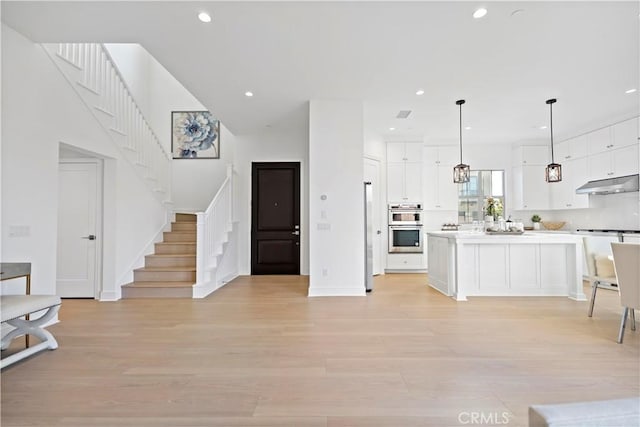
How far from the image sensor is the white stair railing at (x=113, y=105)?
12.7ft

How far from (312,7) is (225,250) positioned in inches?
171

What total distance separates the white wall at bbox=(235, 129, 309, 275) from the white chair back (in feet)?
16.1

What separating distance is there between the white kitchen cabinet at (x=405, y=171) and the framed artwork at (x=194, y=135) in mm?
4013

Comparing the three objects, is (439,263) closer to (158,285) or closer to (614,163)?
(614,163)

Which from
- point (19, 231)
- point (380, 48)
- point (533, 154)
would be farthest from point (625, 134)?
point (19, 231)

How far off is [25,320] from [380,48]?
13.8ft

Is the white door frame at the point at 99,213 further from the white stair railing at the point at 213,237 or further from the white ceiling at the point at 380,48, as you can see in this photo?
the white ceiling at the point at 380,48

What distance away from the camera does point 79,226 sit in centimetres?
452

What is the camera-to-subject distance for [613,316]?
11.8ft

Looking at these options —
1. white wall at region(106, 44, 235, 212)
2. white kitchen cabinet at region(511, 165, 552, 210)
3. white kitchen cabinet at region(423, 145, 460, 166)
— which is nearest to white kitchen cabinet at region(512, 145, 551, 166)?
white kitchen cabinet at region(511, 165, 552, 210)

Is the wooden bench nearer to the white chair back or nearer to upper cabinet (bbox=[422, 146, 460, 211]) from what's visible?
the white chair back

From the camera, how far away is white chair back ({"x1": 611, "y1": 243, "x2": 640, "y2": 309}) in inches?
106

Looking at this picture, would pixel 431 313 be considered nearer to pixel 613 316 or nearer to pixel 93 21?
pixel 613 316

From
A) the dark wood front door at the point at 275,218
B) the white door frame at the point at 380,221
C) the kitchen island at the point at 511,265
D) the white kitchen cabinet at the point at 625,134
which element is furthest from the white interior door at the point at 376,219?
the white kitchen cabinet at the point at 625,134
